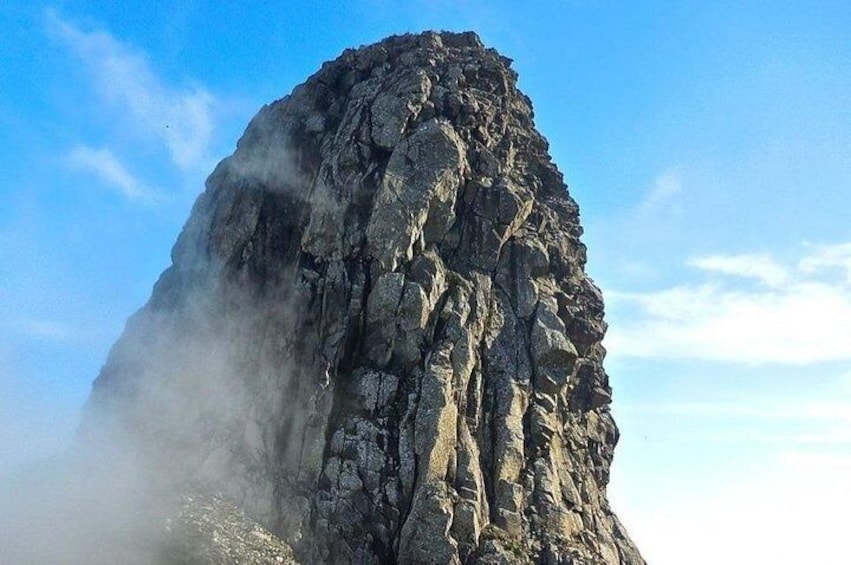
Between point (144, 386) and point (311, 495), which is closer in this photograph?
point (311, 495)

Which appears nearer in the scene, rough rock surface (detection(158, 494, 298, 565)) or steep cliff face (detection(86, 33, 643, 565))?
rough rock surface (detection(158, 494, 298, 565))

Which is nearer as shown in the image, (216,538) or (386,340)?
(216,538)

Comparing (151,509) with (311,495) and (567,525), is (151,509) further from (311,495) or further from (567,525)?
(567,525)

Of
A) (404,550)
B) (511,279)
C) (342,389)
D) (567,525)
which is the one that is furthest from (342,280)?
(567,525)

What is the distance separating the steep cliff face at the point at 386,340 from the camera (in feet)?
266

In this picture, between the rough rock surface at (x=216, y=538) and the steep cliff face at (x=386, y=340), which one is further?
the steep cliff face at (x=386, y=340)

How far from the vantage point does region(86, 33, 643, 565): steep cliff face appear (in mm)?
80938

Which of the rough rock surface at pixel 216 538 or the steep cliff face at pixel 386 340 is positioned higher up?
the steep cliff face at pixel 386 340

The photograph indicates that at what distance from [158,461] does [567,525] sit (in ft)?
155

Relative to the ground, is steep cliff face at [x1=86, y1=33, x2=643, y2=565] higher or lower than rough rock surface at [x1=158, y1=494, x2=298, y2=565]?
higher

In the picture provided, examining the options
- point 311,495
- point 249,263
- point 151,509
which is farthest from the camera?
point 249,263

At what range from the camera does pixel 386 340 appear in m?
88.6

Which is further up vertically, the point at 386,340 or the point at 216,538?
the point at 386,340

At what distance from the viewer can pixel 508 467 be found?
86.0 metres
